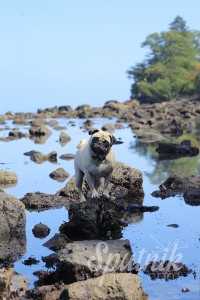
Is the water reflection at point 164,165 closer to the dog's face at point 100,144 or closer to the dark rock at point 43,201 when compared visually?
the dark rock at point 43,201

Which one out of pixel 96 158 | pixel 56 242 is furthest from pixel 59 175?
pixel 56 242

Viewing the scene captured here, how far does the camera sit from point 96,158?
13.0 meters

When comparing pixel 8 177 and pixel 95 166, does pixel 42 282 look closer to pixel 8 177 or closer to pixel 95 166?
pixel 95 166

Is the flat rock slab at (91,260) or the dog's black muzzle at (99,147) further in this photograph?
the dog's black muzzle at (99,147)

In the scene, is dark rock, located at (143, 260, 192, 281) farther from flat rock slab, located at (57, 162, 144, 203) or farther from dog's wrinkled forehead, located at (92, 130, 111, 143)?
flat rock slab, located at (57, 162, 144, 203)

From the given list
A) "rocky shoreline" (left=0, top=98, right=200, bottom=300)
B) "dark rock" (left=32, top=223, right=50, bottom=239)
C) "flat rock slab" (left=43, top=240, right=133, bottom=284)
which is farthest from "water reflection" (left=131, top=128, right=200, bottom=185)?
"flat rock slab" (left=43, top=240, right=133, bottom=284)

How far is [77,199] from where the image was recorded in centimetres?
1612

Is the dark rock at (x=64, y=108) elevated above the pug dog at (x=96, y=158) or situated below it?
above

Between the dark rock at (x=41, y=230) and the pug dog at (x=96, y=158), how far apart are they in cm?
141

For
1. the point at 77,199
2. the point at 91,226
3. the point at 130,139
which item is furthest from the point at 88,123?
the point at 91,226

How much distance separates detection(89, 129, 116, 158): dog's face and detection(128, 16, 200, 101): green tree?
8735cm

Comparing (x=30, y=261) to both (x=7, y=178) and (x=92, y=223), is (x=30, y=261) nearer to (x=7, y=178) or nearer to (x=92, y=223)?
(x=92, y=223)

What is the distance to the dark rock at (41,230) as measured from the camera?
494 inches

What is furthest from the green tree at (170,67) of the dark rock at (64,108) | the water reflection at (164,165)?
the water reflection at (164,165)
